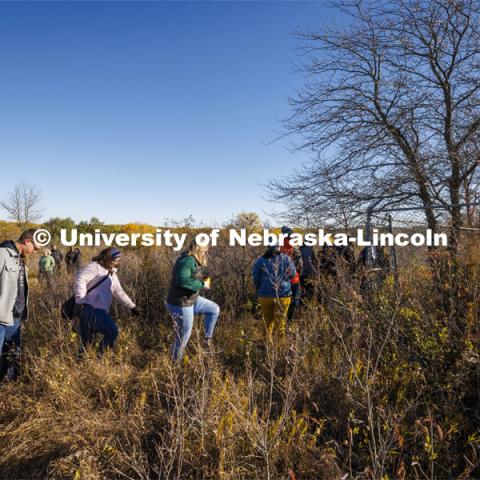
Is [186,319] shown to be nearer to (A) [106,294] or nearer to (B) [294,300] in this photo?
(A) [106,294]

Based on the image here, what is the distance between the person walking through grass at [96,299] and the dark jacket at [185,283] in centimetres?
79

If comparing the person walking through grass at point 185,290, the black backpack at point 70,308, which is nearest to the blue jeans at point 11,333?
the black backpack at point 70,308

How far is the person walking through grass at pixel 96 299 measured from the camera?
4262 millimetres

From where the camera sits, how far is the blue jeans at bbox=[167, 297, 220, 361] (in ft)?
13.1

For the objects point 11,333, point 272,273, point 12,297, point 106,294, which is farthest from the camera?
point 272,273

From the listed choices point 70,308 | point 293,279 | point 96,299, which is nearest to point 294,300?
point 293,279

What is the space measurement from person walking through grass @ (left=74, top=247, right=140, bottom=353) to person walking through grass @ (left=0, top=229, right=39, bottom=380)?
0.55 m

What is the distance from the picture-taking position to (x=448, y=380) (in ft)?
9.29

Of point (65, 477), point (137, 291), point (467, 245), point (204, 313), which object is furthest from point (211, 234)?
point (65, 477)

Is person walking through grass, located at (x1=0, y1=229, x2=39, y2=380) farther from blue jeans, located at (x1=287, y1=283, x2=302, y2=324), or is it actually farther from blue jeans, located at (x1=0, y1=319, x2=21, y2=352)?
blue jeans, located at (x1=287, y1=283, x2=302, y2=324)

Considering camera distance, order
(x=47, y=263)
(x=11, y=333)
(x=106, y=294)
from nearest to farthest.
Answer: (x=11, y=333) → (x=106, y=294) → (x=47, y=263)

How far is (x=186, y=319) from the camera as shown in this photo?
4.20 metres

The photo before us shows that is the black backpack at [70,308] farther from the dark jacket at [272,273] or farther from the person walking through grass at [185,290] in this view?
the dark jacket at [272,273]

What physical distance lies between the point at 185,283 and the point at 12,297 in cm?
173
